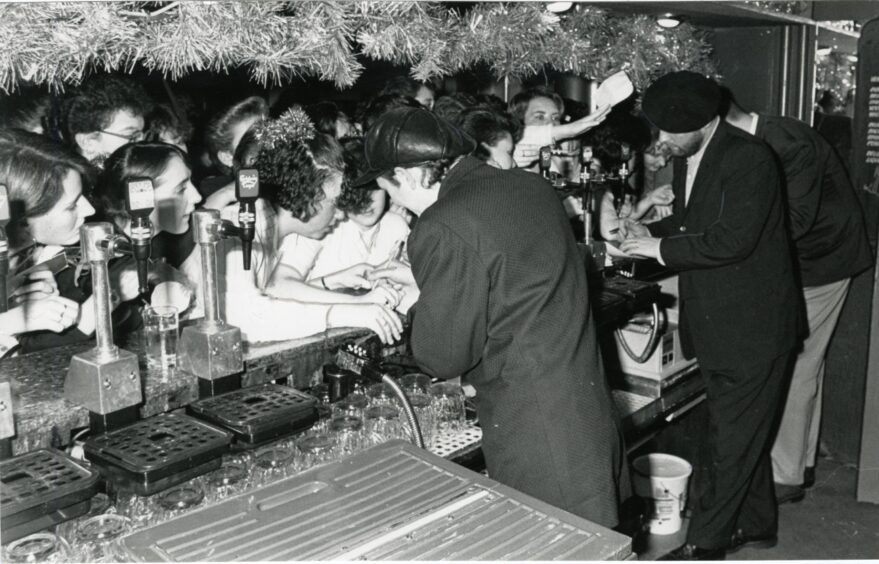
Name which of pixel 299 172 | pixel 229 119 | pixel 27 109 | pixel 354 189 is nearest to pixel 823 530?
pixel 354 189

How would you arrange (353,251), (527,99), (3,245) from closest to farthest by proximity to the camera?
(3,245)
(353,251)
(527,99)

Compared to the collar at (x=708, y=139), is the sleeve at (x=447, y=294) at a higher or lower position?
lower

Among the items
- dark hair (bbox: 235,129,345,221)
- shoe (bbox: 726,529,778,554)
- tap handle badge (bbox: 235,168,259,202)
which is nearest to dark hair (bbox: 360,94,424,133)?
dark hair (bbox: 235,129,345,221)

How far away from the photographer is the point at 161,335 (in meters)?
2.10

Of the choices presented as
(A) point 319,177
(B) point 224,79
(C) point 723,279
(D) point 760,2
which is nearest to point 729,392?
(C) point 723,279

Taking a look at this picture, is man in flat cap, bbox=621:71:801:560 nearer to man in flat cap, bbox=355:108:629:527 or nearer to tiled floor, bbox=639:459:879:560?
tiled floor, bbox=639:459:879:560

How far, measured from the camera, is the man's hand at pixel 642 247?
326 centimetres

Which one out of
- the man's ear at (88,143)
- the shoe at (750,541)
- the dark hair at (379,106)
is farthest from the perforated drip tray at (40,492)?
the shoe at (750,541)

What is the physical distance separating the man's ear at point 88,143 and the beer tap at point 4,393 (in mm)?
1401

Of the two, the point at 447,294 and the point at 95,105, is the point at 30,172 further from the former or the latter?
the point at 447,294

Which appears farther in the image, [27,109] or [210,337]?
[27,109]

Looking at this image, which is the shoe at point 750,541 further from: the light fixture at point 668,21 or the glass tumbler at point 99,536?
the glass tumbler at point 99,536

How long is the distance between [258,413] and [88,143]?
160cm

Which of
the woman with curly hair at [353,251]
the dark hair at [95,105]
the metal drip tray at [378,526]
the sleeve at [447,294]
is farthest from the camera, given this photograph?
the dark hair at [95,105]
